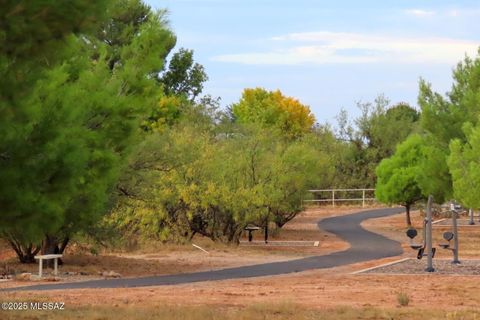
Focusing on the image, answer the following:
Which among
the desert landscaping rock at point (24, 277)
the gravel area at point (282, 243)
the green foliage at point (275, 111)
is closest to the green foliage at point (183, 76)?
the green foliage at point (275, 111)

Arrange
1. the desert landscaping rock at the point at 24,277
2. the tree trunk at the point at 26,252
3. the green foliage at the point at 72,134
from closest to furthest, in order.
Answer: the green foliage at the point at 72,134
the desert landscaping rock at the point at 24,277
the tree trunk at the point at 26,252

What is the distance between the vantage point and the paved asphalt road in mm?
23906

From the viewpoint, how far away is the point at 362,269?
28.6 metres

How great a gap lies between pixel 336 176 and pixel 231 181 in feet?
110

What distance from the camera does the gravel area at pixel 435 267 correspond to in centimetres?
2747

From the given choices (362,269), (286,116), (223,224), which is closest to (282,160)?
(223,224)

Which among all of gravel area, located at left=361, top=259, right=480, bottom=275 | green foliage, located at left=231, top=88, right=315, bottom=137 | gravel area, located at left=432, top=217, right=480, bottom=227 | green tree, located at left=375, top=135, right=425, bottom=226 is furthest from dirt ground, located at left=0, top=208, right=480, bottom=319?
green foliage, located at left=231, top=88, right=315, bottom=137

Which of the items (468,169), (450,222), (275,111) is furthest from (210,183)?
(275,111)

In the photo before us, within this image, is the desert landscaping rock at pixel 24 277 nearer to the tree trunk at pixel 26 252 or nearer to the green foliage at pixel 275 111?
the tree trunk at pixel 26 252

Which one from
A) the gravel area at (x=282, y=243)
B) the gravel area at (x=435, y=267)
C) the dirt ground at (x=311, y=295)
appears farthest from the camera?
the gravel area at (x=282, y=243)

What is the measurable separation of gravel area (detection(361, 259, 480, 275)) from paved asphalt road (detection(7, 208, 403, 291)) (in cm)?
197

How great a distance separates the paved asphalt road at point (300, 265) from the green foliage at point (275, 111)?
30.3m

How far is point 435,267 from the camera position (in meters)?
29.1

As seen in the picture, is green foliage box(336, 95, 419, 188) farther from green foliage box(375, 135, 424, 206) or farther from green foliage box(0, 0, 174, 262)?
green foliage box(0, 0, 174, 262)
